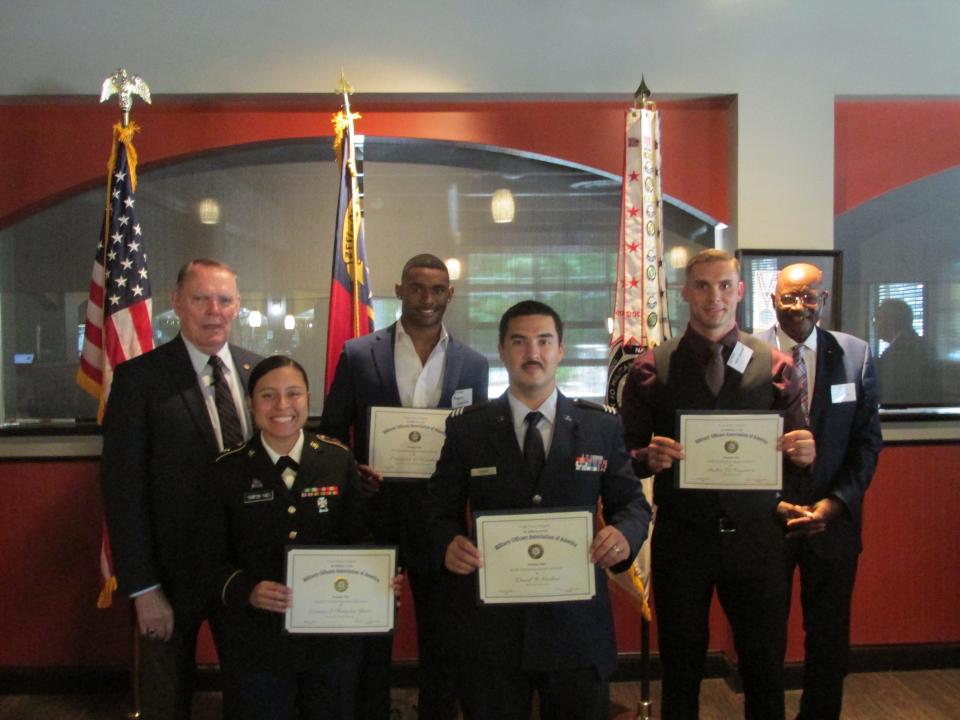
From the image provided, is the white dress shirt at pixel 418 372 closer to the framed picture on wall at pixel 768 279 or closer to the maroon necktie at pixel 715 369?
the maroon necktie at pixel 715 369

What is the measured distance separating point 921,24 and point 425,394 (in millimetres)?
3357


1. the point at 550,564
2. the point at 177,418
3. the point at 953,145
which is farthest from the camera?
the point at 953,145

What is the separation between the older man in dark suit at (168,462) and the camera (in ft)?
7.45

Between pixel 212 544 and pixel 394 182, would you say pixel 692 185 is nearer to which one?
pixel 394 182

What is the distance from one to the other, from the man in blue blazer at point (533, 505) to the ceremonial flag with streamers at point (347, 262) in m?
1.54

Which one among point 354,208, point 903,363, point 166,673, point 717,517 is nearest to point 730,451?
point 717,517

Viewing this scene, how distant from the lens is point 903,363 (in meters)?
4.12

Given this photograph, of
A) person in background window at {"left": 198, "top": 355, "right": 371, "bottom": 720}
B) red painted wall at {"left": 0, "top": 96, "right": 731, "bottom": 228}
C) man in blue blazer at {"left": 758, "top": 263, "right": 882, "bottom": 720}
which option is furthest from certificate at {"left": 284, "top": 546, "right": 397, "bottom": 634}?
red painted wall at {"left": 0, "top": 96, "right": 731, "bottom": 228}

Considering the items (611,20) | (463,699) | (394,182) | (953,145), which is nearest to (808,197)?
(953,145)

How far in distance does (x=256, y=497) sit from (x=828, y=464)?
2110 mm

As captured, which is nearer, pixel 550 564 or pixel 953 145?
pixel 550 564

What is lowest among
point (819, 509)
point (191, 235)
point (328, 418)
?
point (819, 509)

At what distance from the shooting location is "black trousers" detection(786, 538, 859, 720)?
2881 millimetres

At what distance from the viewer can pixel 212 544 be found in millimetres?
2066
